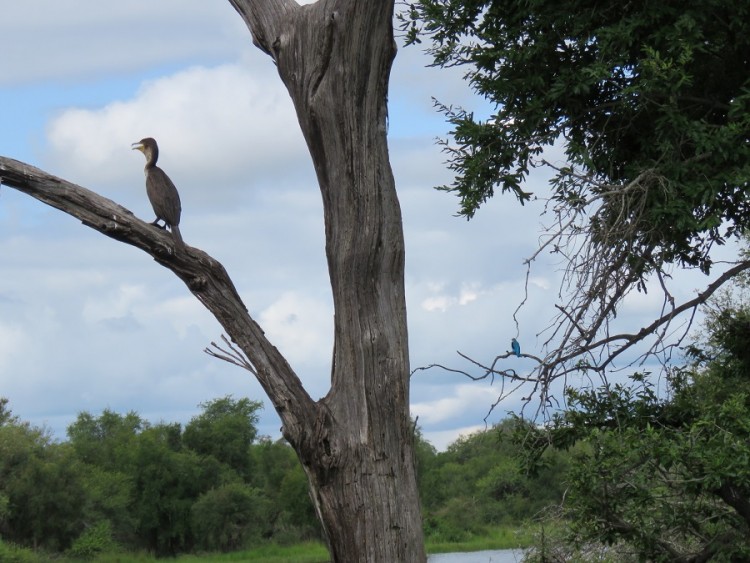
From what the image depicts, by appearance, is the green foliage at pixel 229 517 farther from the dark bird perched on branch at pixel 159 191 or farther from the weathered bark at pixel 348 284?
the weathered bark at pixel 348 284

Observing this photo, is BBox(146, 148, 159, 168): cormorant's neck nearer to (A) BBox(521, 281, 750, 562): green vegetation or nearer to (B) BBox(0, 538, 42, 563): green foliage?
(A) BBox(521, 281, 750, 562): green vegetation

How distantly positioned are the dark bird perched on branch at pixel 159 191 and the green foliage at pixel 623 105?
2.42 metres

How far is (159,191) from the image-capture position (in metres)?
7.60

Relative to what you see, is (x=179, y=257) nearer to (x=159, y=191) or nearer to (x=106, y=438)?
(x=159, y=191)

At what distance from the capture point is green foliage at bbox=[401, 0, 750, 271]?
7.54 meters

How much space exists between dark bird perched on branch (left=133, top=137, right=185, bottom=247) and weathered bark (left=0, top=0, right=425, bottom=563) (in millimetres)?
863

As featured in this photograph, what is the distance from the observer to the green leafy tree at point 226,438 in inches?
1592

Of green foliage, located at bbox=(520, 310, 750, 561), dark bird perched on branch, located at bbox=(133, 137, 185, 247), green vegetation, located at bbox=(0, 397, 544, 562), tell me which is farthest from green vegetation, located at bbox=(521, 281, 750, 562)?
green vegetation, located at bbox=(0, 397, 544, 562)

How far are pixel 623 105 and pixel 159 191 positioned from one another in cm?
358

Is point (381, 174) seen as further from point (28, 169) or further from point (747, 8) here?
point (747, 8)

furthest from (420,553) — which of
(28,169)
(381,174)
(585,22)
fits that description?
(585,22)

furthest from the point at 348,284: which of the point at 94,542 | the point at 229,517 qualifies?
the point at 229,517

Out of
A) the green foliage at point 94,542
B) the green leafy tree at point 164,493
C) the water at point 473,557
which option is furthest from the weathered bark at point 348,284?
the green leafy tree at point 164,493

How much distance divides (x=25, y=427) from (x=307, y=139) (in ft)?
111
